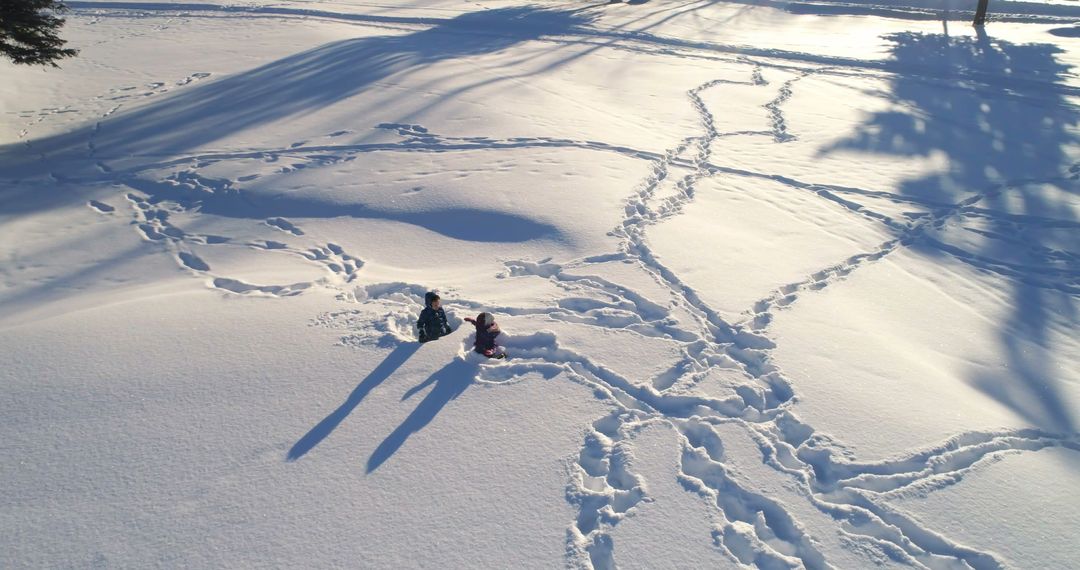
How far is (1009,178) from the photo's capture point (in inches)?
336

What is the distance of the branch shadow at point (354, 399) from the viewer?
376 centimetres

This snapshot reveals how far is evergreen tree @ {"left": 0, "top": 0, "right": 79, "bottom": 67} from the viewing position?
792 centimetres

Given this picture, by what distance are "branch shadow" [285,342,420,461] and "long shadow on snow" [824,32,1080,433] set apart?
160 inches

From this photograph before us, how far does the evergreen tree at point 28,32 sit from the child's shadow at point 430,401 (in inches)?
295

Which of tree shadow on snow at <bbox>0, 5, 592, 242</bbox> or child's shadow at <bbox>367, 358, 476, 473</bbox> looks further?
tree shadow on snow at <bbox>0, 5, 592, 242</bbox>

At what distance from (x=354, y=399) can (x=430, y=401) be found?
0.48 m

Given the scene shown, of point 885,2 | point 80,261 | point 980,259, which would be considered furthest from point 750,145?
point 885,2

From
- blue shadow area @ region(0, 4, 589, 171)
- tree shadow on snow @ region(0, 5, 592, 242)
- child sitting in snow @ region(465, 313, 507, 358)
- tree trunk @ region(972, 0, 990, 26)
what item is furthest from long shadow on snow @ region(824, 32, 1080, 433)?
blue shadow area @ region(0, 4, 589, 171)

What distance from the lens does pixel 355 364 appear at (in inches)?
178

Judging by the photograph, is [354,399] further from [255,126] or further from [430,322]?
[255,126]

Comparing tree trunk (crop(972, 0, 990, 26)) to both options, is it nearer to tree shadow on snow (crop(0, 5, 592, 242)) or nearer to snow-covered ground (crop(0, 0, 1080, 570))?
snow-covered ground (crop(0, 0, 1080, 570))

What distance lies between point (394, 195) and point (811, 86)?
8.52 metres

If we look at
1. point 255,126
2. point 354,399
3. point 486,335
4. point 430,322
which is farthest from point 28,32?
point 486,335

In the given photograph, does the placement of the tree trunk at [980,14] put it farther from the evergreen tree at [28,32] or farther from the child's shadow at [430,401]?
the evergreen tree at [28,32]
